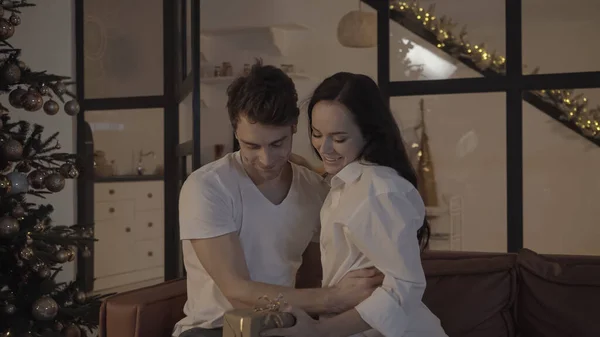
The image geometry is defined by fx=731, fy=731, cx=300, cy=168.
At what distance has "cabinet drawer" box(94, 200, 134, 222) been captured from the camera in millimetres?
5219

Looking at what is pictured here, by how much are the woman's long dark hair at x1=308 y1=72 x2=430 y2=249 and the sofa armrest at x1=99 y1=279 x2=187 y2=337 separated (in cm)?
73

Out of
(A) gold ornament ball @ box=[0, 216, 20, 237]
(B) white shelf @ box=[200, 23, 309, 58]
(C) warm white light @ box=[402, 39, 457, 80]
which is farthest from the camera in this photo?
(B) white shelf @ box=[200, 23, 309, 58]

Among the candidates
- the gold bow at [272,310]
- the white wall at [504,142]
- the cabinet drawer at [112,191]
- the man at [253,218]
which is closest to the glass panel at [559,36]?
the white wall at [504,142]

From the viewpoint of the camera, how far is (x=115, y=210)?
5.61 metres

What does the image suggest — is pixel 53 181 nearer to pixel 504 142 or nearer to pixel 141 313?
pixel 141 313

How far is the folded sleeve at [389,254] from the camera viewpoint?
159cm

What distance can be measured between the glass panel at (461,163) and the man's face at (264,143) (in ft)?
6.34

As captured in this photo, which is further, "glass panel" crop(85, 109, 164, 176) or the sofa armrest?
"glass panel" crop(85, 109, 164, 176)

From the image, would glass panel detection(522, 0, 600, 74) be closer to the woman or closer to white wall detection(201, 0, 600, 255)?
white wall detection(201, 0, 600, 255)

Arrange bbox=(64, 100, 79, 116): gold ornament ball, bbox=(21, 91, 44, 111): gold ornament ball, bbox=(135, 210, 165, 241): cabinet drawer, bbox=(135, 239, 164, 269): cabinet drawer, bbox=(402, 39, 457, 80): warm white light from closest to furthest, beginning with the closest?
1. bbox=(21, 91, 44, 111): gold ornament ball
2. bbox=(64, 100, 79, 116): gold ornament ball
3. bbox=(402, 39, 457, 80): warm white light
4. bbox=(135, 239, 164, 269): cabinet drawer
5. bbox=(135, 210, 165, 241): cabinet drawer

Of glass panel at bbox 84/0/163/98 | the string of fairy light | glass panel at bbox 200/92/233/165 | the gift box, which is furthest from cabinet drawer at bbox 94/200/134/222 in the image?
the gift box

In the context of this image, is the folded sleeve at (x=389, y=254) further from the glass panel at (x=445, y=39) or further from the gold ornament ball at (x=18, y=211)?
the glass panel at (x=445, y=39)

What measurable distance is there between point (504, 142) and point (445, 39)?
745mm

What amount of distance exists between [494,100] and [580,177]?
1.94ft
